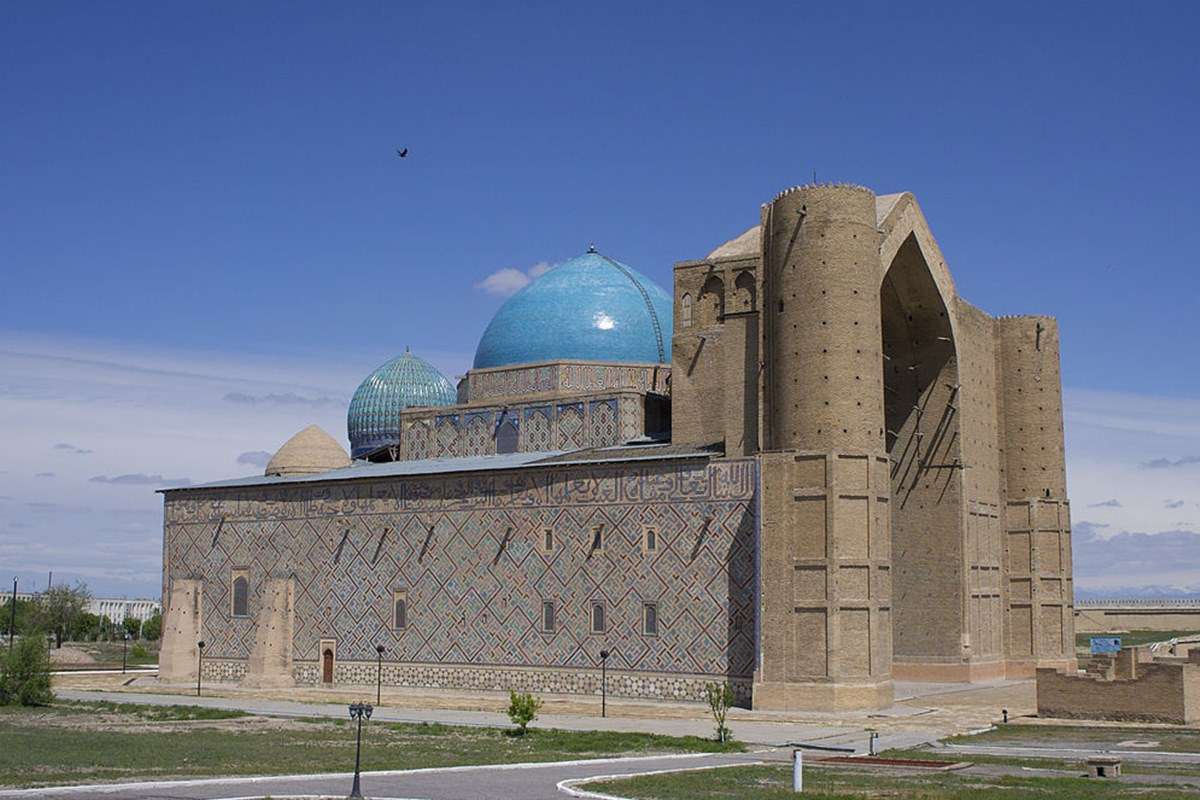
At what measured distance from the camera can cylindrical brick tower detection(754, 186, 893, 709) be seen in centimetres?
2758

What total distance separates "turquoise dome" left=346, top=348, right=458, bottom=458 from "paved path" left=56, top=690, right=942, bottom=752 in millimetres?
14245

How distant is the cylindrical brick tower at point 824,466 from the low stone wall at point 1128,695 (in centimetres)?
322

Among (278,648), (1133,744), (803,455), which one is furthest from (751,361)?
(278,648)

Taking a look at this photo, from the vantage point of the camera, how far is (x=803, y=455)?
1112 inches

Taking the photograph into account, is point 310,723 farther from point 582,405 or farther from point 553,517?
point 582,405

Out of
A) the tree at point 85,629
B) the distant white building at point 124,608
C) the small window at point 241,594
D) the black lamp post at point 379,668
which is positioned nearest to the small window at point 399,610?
the black lamp post at point 379,668

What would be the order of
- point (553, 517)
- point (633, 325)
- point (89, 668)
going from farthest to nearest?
1. point (89, 668)
2. point (633, 325)
3. point (553, 517)

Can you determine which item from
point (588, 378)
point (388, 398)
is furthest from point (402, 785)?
point (388, 398)

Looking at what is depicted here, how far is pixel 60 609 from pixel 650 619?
45379mm

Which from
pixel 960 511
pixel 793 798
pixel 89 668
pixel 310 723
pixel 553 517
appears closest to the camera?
pixel 793 798

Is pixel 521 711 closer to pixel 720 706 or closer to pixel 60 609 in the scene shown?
pixel 720 706

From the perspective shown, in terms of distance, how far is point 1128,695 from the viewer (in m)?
25.7

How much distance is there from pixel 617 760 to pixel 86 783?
6.94m

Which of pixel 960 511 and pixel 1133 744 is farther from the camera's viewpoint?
pixel 960 511
